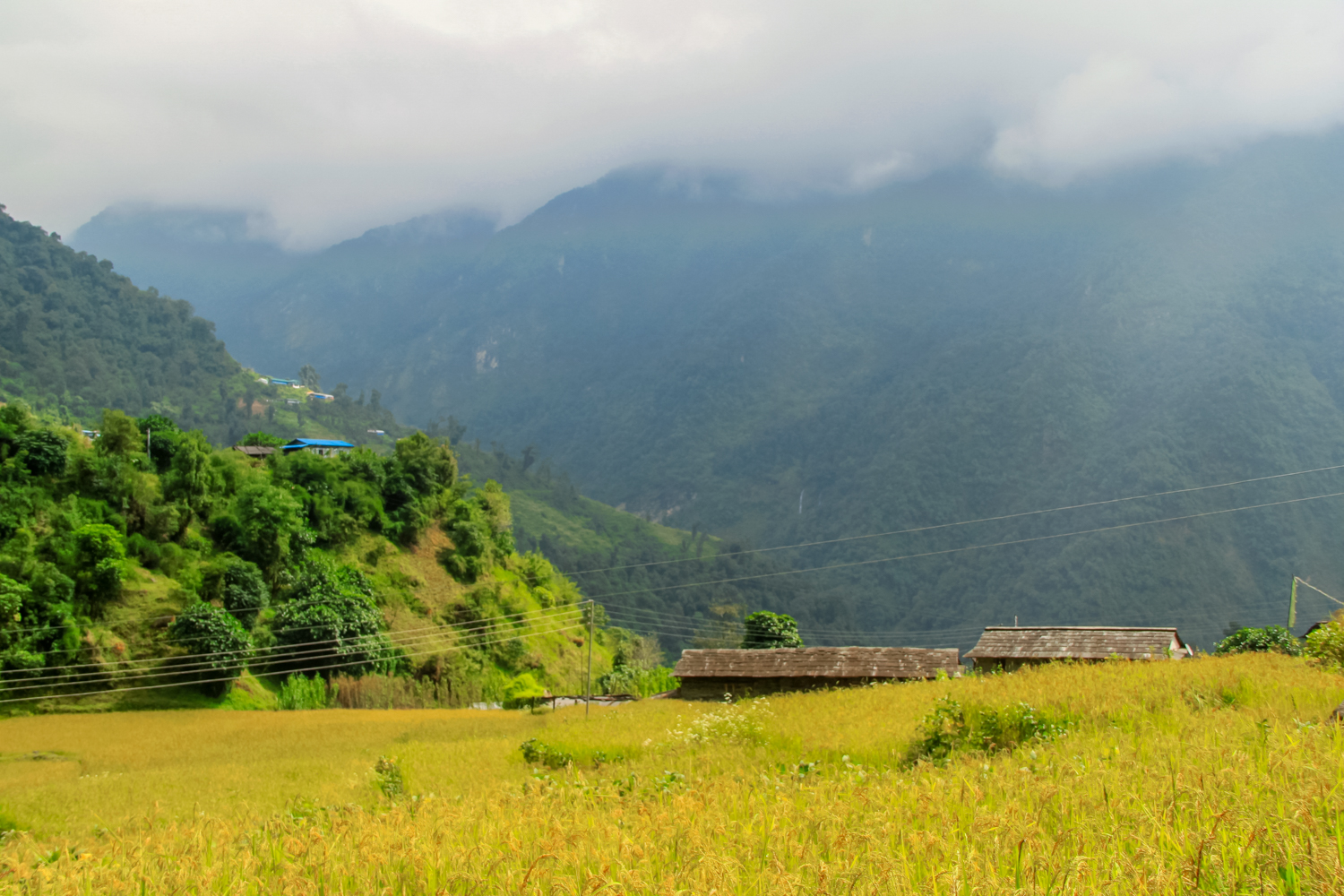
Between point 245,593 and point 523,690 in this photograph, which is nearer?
point 245,593

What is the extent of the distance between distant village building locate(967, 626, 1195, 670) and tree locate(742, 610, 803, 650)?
952 inches

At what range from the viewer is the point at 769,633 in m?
65.5

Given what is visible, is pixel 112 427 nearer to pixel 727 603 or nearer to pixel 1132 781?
pixel 1132 781

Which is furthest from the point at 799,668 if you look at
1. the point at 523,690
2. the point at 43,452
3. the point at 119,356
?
the point at 119,356

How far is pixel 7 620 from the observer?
39.3m

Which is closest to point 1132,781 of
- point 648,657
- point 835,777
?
point 835,777

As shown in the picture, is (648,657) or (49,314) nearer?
(648,657)

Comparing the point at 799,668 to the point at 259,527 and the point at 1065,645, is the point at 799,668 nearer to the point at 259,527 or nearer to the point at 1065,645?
the point at 1065,645

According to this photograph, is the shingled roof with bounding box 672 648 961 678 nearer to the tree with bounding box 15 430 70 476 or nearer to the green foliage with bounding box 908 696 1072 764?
the green foliage with bounding box 908 696 1072 764

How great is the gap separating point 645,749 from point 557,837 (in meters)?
11.7

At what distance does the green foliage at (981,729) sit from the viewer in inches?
402

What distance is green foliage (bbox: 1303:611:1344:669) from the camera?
51.8ft

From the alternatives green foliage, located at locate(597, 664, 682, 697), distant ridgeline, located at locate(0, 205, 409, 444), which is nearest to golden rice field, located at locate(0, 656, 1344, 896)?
green foliage, located at locate(597, 664, 682, 697)

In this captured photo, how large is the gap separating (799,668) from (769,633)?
79.8ft
